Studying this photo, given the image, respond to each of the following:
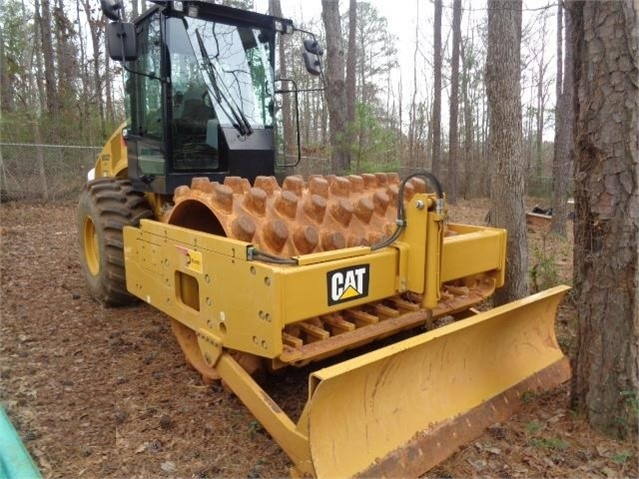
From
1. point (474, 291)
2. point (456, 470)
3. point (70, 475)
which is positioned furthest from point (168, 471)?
point (474, 291)

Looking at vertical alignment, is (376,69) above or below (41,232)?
above

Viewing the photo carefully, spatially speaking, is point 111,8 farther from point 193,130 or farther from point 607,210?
point 607,210

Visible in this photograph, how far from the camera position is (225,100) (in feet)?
14.3

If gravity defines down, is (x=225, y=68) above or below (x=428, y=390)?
above

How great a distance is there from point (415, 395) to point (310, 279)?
2.99 feet

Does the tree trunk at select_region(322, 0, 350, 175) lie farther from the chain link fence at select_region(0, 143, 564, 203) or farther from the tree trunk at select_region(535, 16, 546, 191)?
the tree trunk at select_region(535, 16, 546, 191)

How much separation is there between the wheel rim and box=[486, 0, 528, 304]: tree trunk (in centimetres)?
412

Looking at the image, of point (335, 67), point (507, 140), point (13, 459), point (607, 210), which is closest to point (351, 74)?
point (335, 67)

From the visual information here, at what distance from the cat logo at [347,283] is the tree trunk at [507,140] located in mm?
2047

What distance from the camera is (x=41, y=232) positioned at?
9.59 metres

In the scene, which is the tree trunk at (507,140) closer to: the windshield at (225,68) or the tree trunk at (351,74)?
the windshield at (225,68)

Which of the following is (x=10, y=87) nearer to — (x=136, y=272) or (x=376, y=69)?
(x=136, y=272)

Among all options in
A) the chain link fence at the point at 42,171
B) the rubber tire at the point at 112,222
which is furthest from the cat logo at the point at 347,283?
the chain link fence at the point at 42,171

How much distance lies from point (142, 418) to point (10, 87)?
56.2ft
